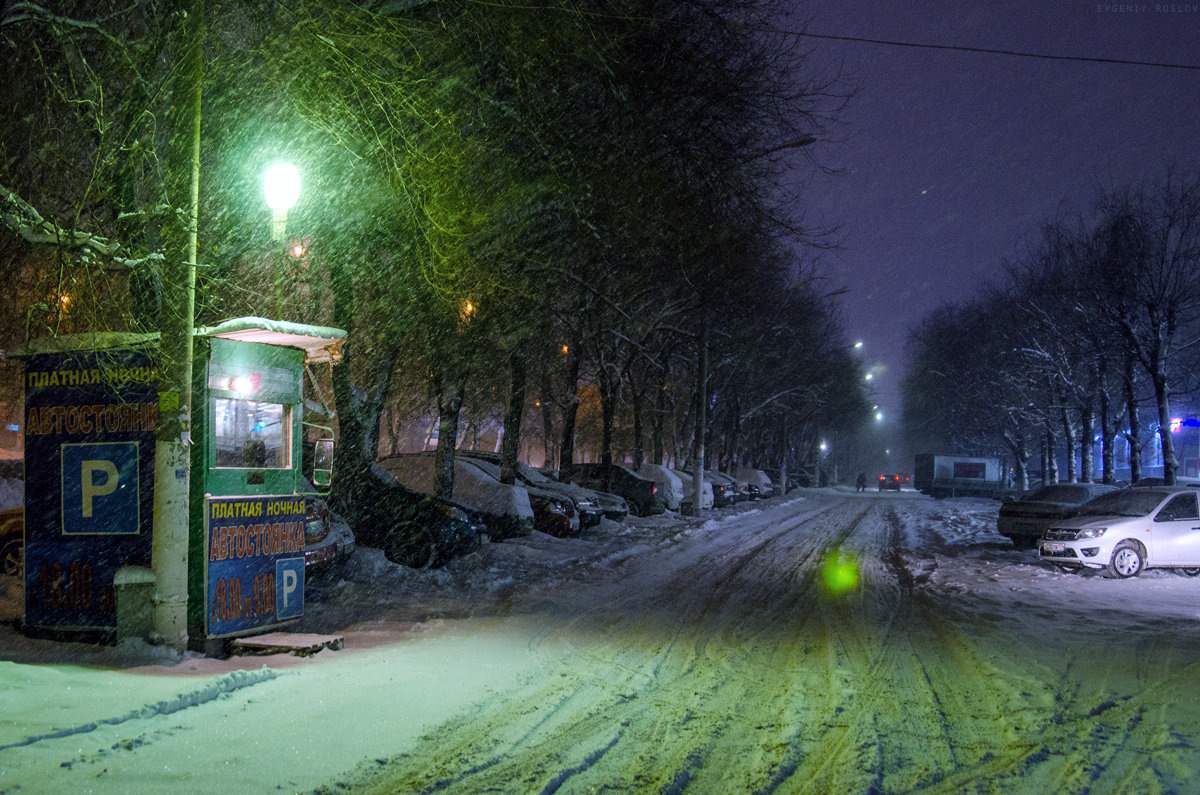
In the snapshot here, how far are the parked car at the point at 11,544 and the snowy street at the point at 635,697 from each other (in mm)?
1049

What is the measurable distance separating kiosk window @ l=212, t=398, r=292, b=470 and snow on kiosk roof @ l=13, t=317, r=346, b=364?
25.2 inches

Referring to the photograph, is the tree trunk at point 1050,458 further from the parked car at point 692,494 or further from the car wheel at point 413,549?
the car wheel at point 413,549

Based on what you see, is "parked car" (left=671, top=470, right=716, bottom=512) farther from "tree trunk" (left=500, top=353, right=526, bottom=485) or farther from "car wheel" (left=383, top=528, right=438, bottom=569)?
"car wheel" (left=383, top=528, right=438, bottom=569)

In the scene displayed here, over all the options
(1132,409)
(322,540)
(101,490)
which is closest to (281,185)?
(101,490)

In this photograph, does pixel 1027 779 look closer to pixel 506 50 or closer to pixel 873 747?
pixel 873 747

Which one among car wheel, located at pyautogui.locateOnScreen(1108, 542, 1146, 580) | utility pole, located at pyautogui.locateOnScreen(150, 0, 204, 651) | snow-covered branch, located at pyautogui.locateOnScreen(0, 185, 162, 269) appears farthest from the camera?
car wheel, located at pyautogui.locateOnScreen(1108, 542, 1146, 580)

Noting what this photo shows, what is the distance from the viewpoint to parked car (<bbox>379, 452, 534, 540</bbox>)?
16922 mm

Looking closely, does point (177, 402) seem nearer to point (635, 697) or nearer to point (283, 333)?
point (283, 333)

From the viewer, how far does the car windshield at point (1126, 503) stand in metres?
15.7

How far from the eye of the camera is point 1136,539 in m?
15.2

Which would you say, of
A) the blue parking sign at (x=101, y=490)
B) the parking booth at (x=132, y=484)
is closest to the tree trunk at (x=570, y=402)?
the parking booth at (x=132, y=484)

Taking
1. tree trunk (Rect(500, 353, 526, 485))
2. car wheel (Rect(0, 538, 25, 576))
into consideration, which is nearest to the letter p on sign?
car wheel (Rect(0, 538, 25, 576))

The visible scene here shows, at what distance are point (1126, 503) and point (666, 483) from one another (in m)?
15.4

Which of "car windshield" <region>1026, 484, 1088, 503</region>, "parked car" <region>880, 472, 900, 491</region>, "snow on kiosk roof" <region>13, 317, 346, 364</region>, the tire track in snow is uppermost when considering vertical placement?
"snow on kiosk roof" <region>13, 317, 346, 364</region>
